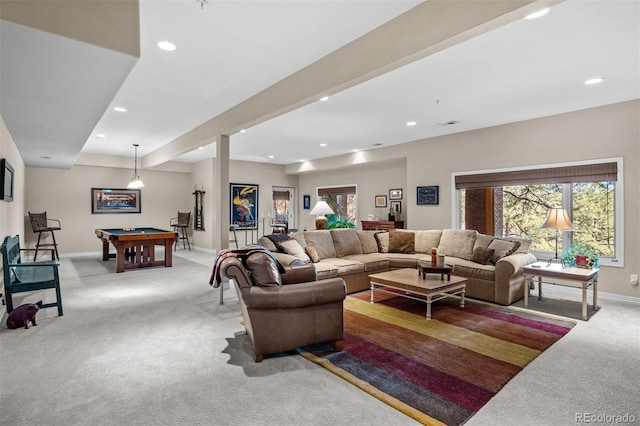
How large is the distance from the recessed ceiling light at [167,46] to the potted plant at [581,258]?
5043mm

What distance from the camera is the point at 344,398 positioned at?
2201 mm

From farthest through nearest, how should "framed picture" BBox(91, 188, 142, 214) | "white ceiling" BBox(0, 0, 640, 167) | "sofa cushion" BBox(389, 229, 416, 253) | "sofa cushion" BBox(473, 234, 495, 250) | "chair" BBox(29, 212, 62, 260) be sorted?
"framed picture" BBox(91, 188, 142, 214), "chair" BBox(29, 212, 62, 260), "sofa cushion" BBox(389, 229, 416, 253), "sofa cushion" BBox(473, 234, 495, 250), "white ceiling" BBox(0, 0, 640, 167)

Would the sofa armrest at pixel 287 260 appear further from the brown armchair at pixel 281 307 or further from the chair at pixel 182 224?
the chair at pixel 182 224

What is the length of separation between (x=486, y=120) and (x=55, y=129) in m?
6.20

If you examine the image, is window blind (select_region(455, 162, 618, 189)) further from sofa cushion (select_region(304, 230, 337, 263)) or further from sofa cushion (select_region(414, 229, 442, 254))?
sofa cushion (select_region(304, 230, 337, 263))

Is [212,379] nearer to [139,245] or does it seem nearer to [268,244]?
[268,244]

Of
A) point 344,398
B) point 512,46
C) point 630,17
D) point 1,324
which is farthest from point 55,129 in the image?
point 630,17

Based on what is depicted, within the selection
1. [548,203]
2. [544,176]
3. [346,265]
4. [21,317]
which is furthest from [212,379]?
[548,203]

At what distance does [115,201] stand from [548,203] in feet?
33.4

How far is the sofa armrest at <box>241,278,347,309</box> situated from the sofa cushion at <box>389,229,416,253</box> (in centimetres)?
328

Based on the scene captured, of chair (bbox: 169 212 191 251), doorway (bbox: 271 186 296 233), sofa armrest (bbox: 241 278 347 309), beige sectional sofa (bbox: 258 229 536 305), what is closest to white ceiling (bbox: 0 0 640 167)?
beige sectional sofa (bbox: 258 229 536 305)

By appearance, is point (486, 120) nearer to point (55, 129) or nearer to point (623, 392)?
point (623, 392)

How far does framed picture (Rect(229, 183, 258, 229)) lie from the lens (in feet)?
32.4

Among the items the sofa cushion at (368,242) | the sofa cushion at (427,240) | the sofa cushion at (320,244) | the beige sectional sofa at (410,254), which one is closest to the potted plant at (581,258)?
the beige sectional sofa at (410,254)
